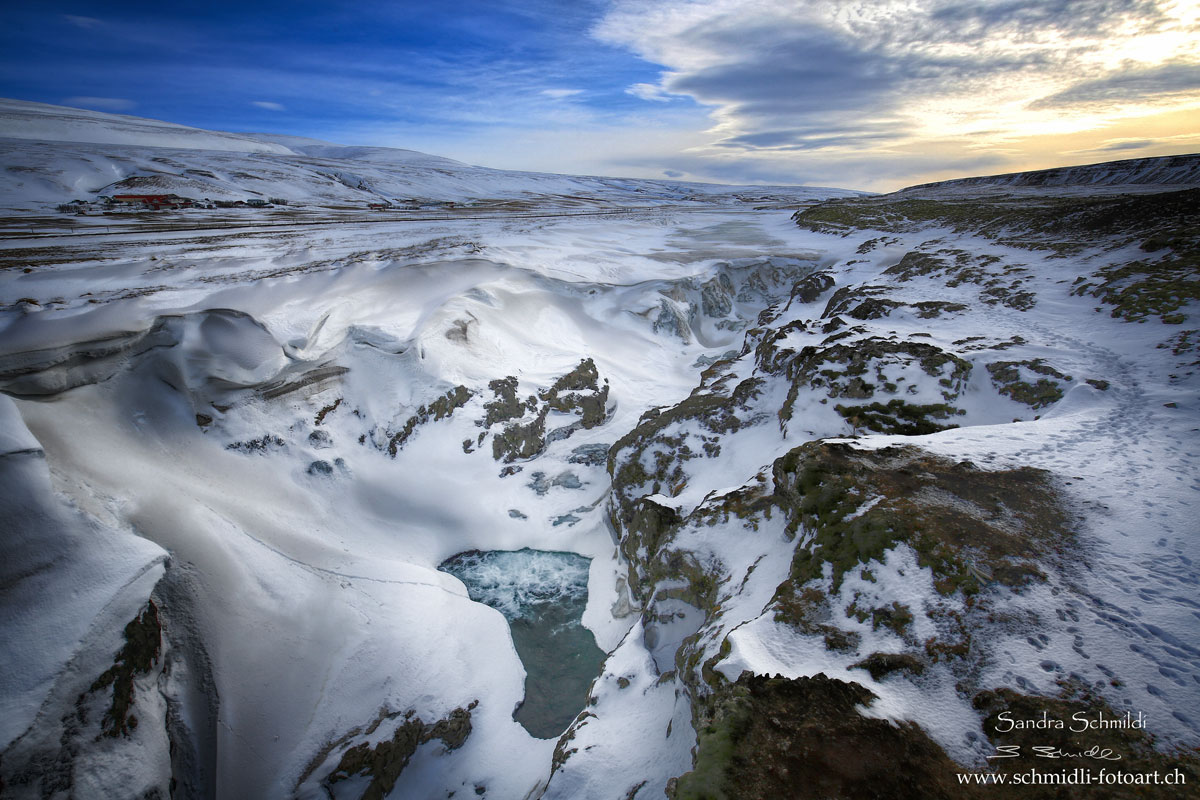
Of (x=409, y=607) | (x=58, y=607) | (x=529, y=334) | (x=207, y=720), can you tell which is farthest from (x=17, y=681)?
(x=529, y=334)

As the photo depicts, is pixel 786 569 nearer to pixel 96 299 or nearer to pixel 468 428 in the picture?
pixel 468 428

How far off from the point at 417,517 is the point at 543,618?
527 cm

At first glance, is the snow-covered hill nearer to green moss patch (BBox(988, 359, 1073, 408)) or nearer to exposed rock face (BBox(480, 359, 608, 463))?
exposed rock face (BBox(480, 359, 608, 463))

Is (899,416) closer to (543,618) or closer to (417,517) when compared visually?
(543,618)

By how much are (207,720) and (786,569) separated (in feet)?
34.6

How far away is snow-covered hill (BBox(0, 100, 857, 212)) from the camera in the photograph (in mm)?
60566

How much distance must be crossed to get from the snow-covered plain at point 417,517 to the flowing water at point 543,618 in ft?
1.23

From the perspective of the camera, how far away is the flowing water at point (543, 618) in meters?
10.9

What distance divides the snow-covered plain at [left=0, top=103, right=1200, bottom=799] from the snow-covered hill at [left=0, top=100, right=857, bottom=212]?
51.5 m

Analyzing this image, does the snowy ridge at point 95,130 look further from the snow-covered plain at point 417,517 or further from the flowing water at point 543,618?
the flowing water at point 543,618

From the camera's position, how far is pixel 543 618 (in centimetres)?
1314

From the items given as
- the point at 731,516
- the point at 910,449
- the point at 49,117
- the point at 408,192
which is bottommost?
the point at 731,516

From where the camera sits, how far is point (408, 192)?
3893 inches
